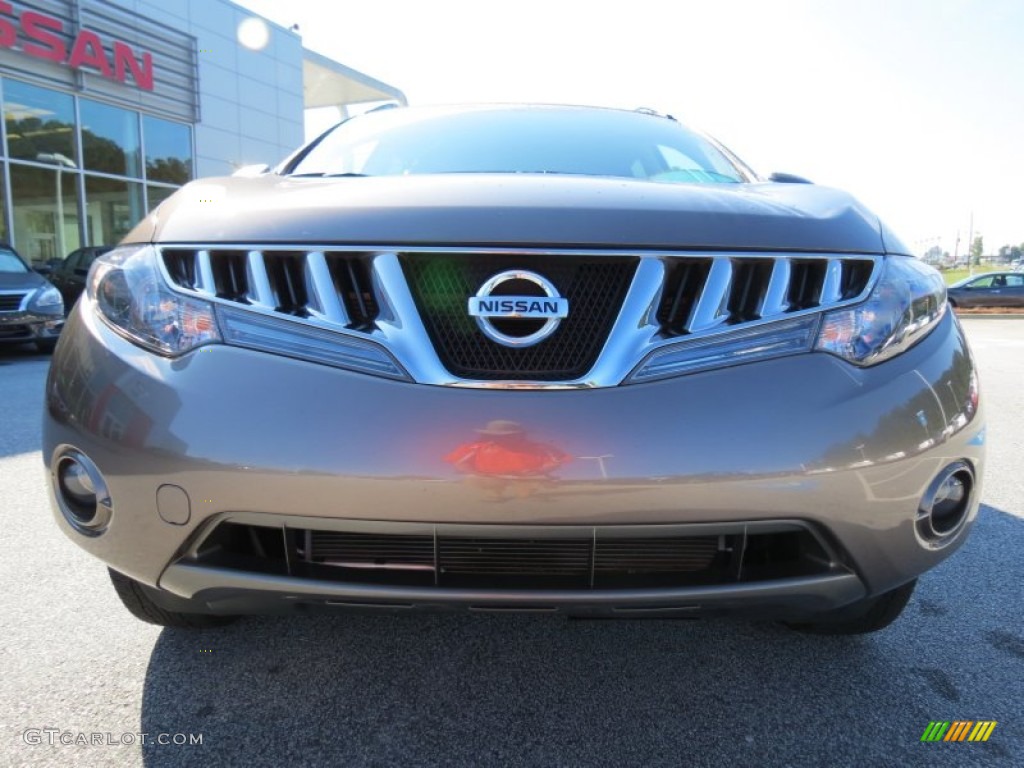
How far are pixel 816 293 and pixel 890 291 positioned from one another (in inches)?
6.8

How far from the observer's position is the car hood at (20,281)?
27.2 feet

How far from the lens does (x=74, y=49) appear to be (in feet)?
44.3

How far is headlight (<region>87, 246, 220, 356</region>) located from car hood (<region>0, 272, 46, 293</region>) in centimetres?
840

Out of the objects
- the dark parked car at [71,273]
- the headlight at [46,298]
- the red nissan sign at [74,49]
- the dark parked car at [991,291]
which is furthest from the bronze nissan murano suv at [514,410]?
the dark parked car at [991,291]

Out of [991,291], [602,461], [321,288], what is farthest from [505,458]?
[991,291]

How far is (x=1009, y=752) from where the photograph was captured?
1.50 m

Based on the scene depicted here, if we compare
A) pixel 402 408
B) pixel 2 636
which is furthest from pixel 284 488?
pixel 2 636

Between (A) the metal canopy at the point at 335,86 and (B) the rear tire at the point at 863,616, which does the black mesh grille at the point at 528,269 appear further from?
(A) the metal canopy at the point at 335,86

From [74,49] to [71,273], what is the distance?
5.46 m

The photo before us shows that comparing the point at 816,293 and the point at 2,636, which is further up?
the point at 816,293

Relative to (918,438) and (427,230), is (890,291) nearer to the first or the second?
(918,438)

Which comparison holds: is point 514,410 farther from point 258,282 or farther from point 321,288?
point 258,282

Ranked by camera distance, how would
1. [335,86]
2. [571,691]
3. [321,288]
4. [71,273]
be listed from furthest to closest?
[335,86], [71,273], [571,691], [321,288]

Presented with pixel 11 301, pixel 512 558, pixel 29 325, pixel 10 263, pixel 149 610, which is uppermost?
pixel 512 558
